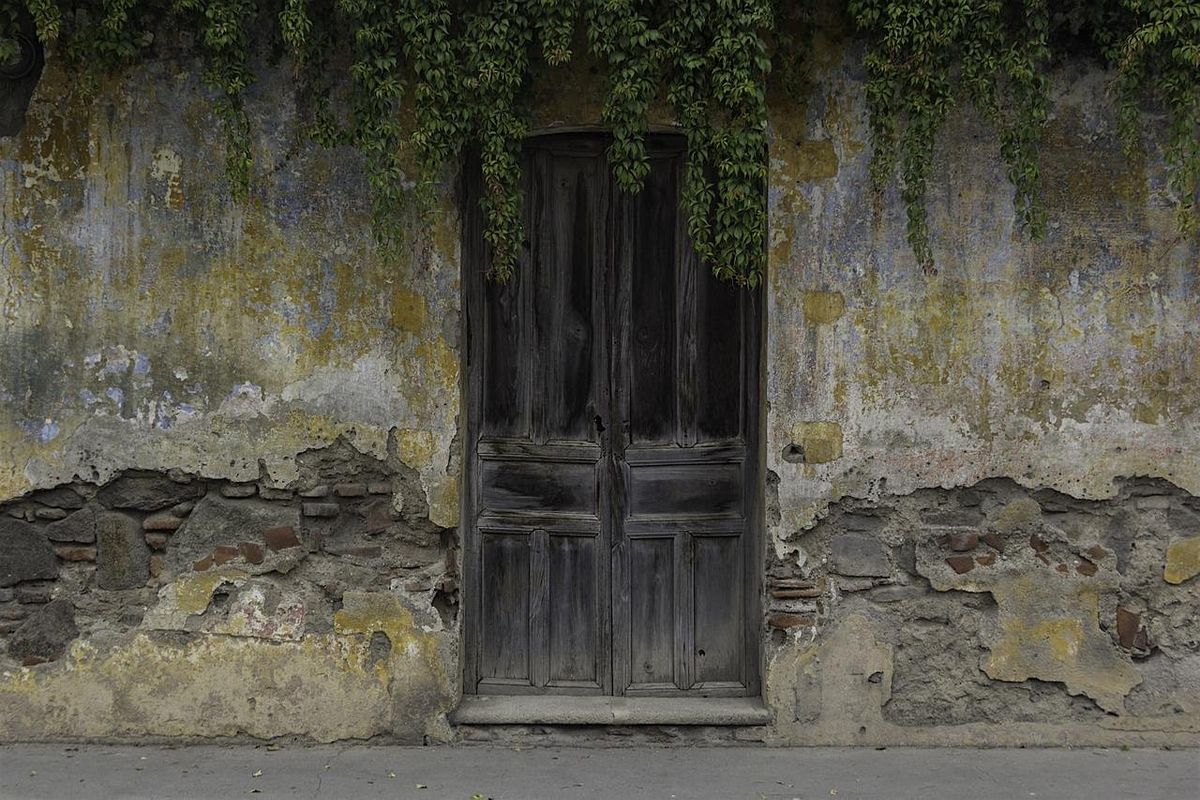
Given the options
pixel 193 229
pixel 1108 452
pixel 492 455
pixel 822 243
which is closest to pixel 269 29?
pixel 193 229

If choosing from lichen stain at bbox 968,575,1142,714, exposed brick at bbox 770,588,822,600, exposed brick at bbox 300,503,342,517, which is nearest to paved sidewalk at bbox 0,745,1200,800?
lichen stain at bbox 968,575,1142,714

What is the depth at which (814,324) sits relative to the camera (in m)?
4.40

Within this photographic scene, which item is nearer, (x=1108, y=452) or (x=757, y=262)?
(x=757, y=262)

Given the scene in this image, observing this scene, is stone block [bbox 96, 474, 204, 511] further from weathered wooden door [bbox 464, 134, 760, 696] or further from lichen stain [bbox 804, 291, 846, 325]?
lichen stain [bbox 804, 291, 846, 325]

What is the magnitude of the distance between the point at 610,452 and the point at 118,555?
6.95 ft

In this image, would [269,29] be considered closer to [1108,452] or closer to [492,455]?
[492,455]

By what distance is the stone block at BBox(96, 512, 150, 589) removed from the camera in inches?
172

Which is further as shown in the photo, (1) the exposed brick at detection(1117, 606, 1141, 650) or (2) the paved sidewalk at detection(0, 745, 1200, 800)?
(1) the exposed brick at detection(1117, 606, 1141, 650)

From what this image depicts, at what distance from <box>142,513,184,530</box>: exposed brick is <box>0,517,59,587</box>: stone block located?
0.41m

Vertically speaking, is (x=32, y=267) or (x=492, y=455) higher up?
(x=32, y=267)

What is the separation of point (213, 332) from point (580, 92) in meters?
1.84

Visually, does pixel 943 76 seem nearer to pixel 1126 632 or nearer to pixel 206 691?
pixel 1126 632

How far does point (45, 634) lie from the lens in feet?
14.3

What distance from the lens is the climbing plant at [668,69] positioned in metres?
3.97
